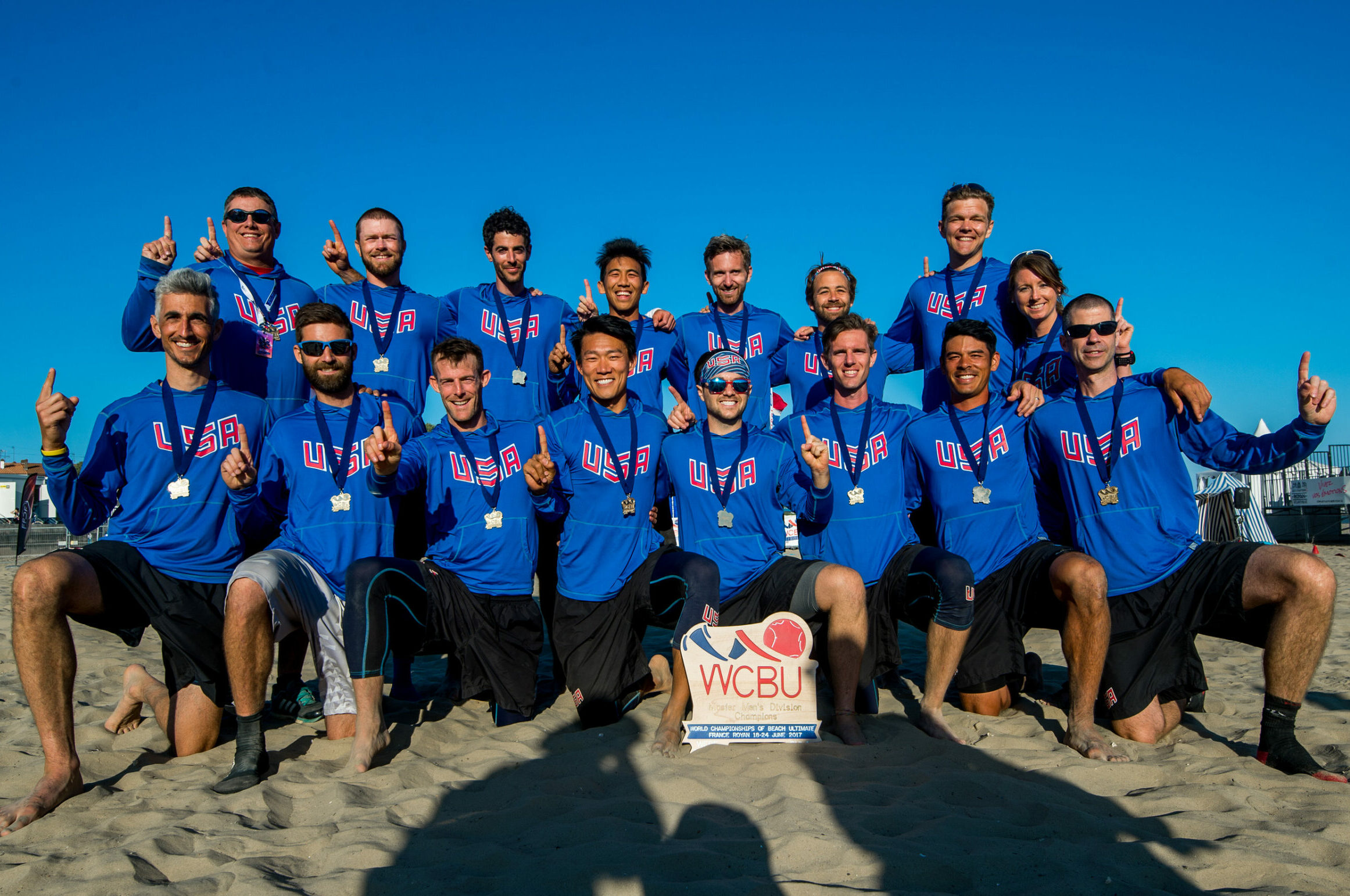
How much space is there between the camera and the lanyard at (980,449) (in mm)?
5043

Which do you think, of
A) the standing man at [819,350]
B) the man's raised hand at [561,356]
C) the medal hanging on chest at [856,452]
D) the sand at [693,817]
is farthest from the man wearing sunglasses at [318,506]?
the standing man at [819,350]

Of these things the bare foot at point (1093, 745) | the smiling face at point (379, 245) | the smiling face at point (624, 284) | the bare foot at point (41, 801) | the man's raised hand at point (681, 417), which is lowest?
the bare foot at point (1093, 745)

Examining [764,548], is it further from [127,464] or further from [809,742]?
[127,464]

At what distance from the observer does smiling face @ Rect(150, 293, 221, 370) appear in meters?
4.61

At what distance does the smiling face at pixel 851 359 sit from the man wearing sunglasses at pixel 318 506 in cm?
279

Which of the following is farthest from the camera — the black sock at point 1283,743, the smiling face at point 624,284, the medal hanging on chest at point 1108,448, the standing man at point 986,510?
the smiling face at point 624,284

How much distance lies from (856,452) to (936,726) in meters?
1.66

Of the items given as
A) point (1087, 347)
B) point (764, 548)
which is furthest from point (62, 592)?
point (1087, 347)

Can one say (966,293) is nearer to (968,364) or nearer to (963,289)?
(963,289)

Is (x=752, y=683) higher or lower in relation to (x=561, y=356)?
lower

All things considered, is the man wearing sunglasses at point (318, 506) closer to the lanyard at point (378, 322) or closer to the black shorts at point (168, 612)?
the black shorts at point (168, 612)

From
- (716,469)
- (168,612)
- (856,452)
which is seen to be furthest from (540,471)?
(168,612)

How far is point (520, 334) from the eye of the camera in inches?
247

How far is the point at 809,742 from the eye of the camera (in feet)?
13.9
